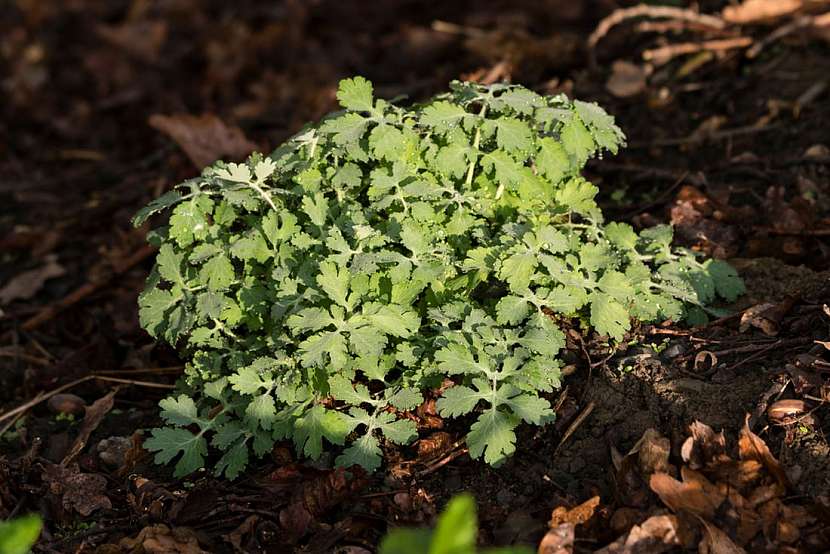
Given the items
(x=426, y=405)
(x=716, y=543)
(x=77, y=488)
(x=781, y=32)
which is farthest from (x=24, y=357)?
(x=781, y=32)

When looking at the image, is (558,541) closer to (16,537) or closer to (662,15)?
(16,537)

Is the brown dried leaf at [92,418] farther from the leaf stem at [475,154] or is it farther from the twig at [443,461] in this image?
the leaf stem at [475,154]

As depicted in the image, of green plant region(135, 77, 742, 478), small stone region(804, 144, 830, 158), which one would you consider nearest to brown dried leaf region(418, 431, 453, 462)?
green plant region(135, 77, 742, 478)

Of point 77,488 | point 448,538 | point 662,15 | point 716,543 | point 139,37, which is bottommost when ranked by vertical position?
point 716,543

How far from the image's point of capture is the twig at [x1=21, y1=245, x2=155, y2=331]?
4277 millimetres

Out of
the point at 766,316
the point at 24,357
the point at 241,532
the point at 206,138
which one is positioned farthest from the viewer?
the point at 206,138

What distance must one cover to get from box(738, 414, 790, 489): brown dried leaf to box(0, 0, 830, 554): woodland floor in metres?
0.01

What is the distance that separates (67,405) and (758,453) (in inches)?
103

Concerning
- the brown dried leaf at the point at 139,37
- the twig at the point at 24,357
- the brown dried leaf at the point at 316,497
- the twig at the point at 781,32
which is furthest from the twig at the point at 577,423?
the brown dried leaf at the point at 139,37

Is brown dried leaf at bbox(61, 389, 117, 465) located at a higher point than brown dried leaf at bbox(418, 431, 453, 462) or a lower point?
higher

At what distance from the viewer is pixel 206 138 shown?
5.02m

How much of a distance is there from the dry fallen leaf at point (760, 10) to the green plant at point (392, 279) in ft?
7.68

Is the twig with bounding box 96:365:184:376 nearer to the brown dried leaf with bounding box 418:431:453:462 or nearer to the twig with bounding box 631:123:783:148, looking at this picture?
Result: the brown dried leaf with bounding box 418:431:453:462

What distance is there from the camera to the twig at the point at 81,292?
4.28m
